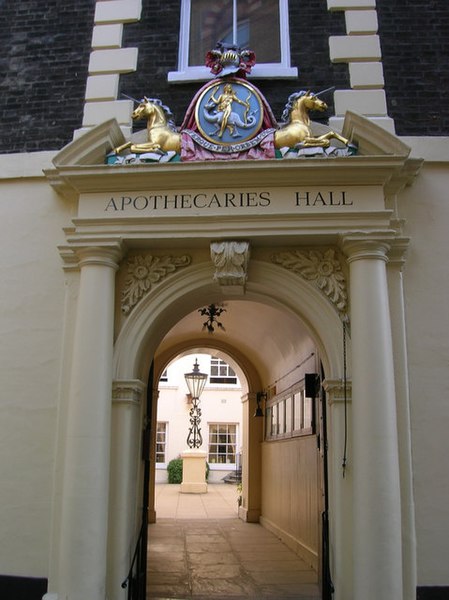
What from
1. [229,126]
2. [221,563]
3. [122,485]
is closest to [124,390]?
[122,485]

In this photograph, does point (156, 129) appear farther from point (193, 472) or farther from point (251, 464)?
point (193, 472)

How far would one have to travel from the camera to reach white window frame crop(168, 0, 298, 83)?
6.77m

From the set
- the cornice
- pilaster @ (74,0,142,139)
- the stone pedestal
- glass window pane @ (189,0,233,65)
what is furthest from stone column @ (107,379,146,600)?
the stone pedestal

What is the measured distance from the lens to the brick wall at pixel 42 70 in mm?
6871

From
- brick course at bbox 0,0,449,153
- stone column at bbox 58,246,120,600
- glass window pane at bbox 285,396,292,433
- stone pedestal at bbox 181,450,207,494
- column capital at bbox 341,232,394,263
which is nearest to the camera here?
stone column at bbox 58,246,120,600

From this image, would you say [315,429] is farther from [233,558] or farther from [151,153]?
[151,153]

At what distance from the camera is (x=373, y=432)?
A: 5.39 m

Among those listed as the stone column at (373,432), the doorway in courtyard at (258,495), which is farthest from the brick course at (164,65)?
the doorway in courtyard at (258,495)

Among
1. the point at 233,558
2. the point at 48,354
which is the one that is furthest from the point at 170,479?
the point at 48,354

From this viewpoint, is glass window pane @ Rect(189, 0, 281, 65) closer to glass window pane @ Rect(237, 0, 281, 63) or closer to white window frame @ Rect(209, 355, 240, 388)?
glass window pane @ Rect(237, 0, 281, 63)

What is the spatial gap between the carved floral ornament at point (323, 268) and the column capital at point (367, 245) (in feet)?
0.95

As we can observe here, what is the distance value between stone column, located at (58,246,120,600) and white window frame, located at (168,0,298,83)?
2.20 meters

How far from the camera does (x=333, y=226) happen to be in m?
5.91

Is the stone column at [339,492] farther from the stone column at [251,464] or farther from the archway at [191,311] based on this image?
the stone column at [251,464]
